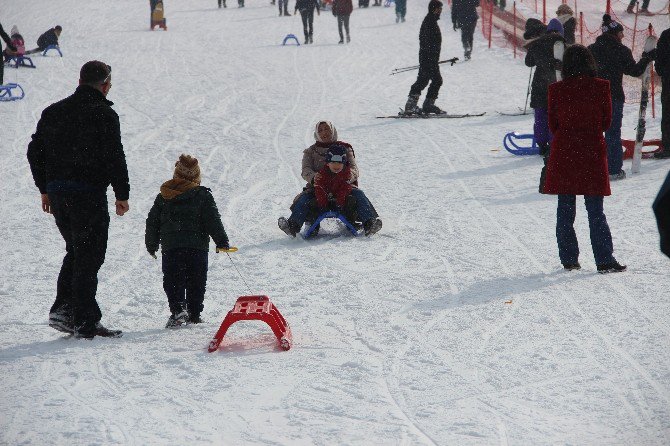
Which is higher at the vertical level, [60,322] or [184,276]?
[184,276]

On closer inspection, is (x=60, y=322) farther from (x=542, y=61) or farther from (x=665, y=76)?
(x=665, y=76)

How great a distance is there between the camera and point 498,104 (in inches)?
658

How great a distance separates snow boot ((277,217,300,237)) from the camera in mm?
8641

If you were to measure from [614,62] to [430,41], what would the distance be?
5.22m

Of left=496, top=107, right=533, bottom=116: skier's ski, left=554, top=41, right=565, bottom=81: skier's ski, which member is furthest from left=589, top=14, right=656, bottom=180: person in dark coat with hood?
left=496, top=107, right=533, bottom=116: skier's ski

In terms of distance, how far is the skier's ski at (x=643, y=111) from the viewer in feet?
32.7

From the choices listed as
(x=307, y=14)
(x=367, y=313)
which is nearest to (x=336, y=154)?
(x=367, y=313)

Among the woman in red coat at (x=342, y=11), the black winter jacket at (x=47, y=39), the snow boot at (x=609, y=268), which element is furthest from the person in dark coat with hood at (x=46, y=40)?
the snow boot at (x=609, y=268)

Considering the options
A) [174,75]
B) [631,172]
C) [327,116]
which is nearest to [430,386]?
[631,172]

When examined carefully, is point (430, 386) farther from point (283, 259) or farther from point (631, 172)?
point (631, 172)

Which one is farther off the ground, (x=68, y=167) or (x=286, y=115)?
(x=68, y=167)

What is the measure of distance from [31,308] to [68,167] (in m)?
1.47

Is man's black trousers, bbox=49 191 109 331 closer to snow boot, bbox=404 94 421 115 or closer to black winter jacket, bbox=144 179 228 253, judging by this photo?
black winter jacket, bbox=144 179 228 253

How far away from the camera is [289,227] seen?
8.65 m
